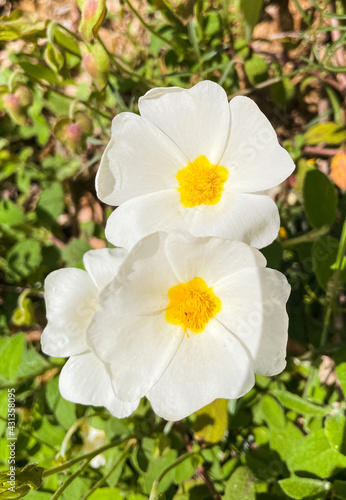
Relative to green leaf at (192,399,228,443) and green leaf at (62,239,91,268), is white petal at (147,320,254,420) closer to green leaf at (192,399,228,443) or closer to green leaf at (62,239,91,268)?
green leaf at (192,399,228,443)

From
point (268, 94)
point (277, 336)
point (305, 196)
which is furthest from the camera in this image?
point (268, 94)

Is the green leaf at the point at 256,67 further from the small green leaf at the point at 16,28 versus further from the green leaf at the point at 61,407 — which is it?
the green leaf at the point at 61,407

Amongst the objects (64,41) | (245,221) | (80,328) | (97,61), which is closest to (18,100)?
(64,41)

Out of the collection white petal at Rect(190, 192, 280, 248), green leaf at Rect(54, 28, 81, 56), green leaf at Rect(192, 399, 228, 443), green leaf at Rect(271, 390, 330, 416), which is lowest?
green leaf at Rect(192, 399, 228, 443)

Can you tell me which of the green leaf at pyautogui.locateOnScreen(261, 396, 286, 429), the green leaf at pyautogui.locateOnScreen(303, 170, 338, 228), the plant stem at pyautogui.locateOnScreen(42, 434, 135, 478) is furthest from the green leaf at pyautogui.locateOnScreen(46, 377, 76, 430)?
the green leaf at pyautogui.locateOnScreen(303, 170, 338, 228)

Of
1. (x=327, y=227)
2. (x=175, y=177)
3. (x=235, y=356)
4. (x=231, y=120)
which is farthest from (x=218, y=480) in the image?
(x=231, y=120)

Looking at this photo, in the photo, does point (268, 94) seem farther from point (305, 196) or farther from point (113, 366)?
point (113, 366)
